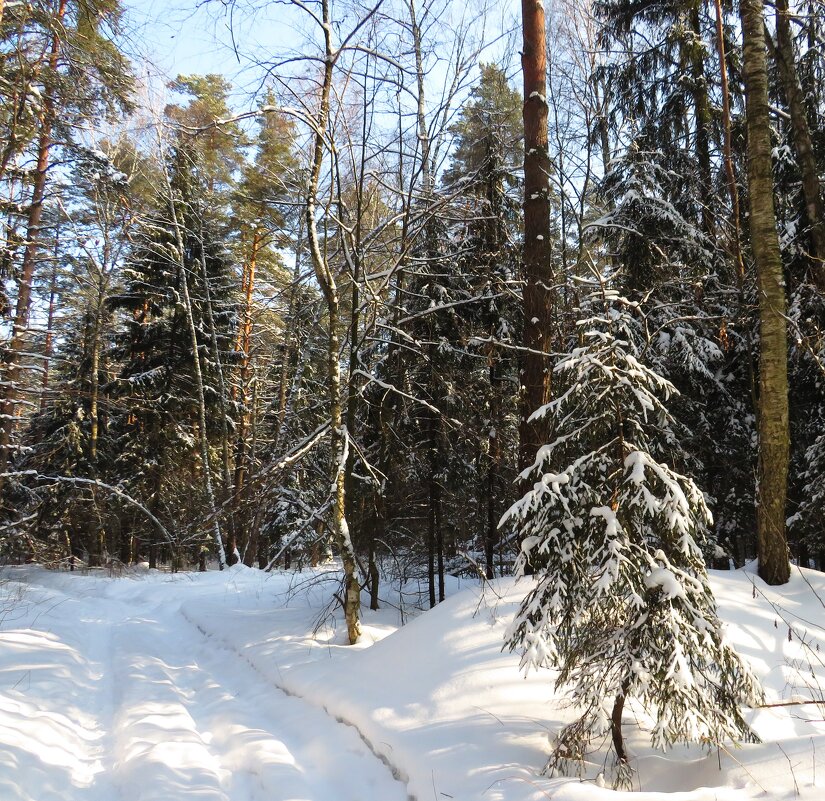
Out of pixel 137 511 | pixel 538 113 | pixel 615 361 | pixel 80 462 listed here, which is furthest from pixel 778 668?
pixel 80 462

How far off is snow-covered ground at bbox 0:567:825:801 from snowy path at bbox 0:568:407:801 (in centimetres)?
2

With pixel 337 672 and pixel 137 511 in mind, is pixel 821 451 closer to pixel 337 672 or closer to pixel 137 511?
pixel 337 672

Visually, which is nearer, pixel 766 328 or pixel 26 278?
pixel 766 328

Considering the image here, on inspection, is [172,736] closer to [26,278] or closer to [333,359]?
[333,359]

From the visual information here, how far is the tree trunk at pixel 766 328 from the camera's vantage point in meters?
6.28

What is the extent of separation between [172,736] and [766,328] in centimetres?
745

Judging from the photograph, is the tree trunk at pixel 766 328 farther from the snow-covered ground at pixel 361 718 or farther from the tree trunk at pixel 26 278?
the tree trunk at pixel 26 278

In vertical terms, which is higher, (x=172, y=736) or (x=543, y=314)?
(x=543, y=314)

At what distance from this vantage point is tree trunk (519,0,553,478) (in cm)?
646

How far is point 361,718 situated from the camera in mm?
4500

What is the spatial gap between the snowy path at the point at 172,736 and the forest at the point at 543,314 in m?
1.56

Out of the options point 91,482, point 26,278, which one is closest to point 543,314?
point 26,278

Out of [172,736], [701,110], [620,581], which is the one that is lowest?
[172,736]

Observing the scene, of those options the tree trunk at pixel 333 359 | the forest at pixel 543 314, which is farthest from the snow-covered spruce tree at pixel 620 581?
the tree trunk at pixel 333 359
